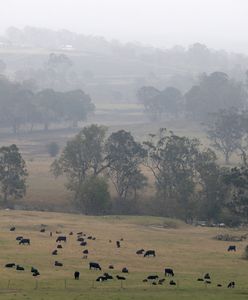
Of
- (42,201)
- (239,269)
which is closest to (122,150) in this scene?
(42,201)

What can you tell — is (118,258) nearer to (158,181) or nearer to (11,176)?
(11,176)

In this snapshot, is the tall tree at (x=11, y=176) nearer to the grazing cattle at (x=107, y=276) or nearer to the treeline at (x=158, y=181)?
the treeline at (x=158, y=181)

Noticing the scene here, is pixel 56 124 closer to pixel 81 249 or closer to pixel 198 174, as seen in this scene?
pixel 198 174

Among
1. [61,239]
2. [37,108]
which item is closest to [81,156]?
[61,239]

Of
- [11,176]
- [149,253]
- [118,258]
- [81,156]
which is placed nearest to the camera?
[118,258]

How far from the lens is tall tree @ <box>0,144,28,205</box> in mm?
104869

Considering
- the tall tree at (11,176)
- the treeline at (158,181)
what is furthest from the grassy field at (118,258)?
the tall tree at (11,176)

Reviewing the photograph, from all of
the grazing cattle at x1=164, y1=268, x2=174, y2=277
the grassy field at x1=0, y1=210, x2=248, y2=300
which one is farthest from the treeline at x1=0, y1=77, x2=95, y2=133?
the grazing cattle at x1=164, y1=268, x2=174, y2=277

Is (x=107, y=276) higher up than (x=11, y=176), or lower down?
lower down

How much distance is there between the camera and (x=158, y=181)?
112 m

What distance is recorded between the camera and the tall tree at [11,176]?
104869 mm

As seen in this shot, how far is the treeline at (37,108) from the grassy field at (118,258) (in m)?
83.5

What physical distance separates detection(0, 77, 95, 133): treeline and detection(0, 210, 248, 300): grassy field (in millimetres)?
83490

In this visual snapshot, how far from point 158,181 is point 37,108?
6942 cm
